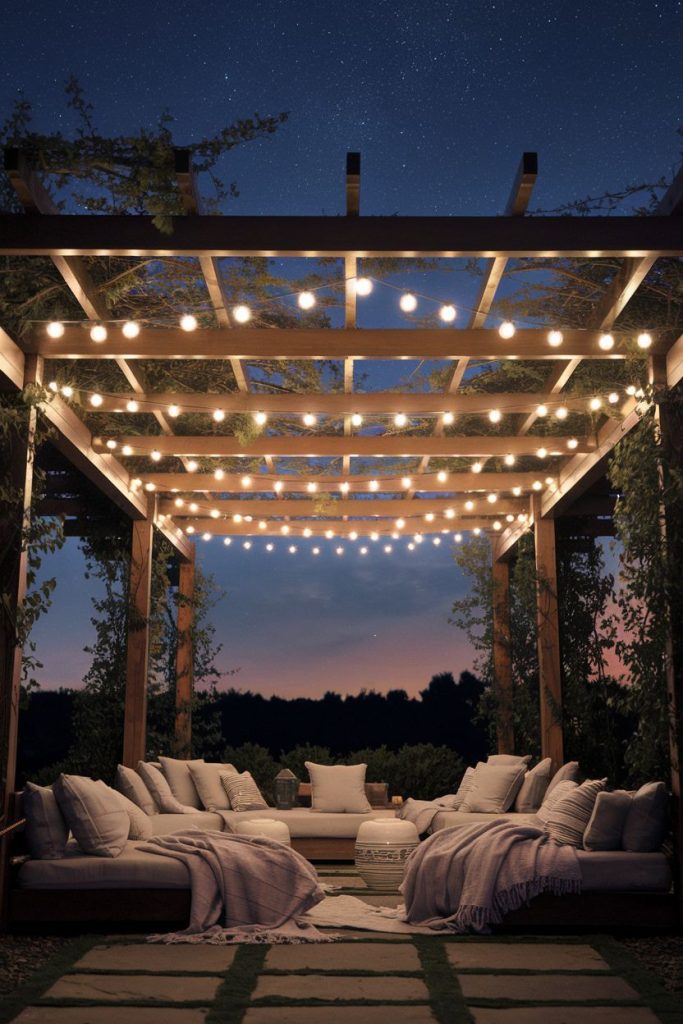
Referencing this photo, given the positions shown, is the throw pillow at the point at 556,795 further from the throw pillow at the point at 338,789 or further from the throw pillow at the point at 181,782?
the throw pillow at the point at 181,782

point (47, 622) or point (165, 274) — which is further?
point (47, 622)

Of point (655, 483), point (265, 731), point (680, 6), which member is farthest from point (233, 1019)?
point (265, 731)

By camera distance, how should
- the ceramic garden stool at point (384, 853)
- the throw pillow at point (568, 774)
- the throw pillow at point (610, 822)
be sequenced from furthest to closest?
1. the throw pillow at point (568, 774)
2. the ceramic garden stool at point (384, 853)
3. the throw pillow at point (610, 822)

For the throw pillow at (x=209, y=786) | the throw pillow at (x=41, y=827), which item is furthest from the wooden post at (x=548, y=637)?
the throw pillow at (x=41, y=827)

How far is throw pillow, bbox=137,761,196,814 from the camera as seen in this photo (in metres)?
9.32

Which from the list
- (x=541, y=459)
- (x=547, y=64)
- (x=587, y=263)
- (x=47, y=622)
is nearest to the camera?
(x=587, y=263)

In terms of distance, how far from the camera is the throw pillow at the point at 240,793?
10.4m

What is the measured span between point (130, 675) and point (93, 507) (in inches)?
68.4

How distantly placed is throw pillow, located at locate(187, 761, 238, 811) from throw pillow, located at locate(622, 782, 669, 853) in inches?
187

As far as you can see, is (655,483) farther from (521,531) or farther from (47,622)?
(47,622)

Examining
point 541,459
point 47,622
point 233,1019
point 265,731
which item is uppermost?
point 541,459

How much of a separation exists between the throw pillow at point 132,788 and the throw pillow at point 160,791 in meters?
0.34

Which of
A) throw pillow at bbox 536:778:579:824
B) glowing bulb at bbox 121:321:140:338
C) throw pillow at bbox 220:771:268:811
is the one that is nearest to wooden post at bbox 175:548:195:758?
throw pillow at bbox 220:771:268:811

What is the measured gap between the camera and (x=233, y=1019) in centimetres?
439
